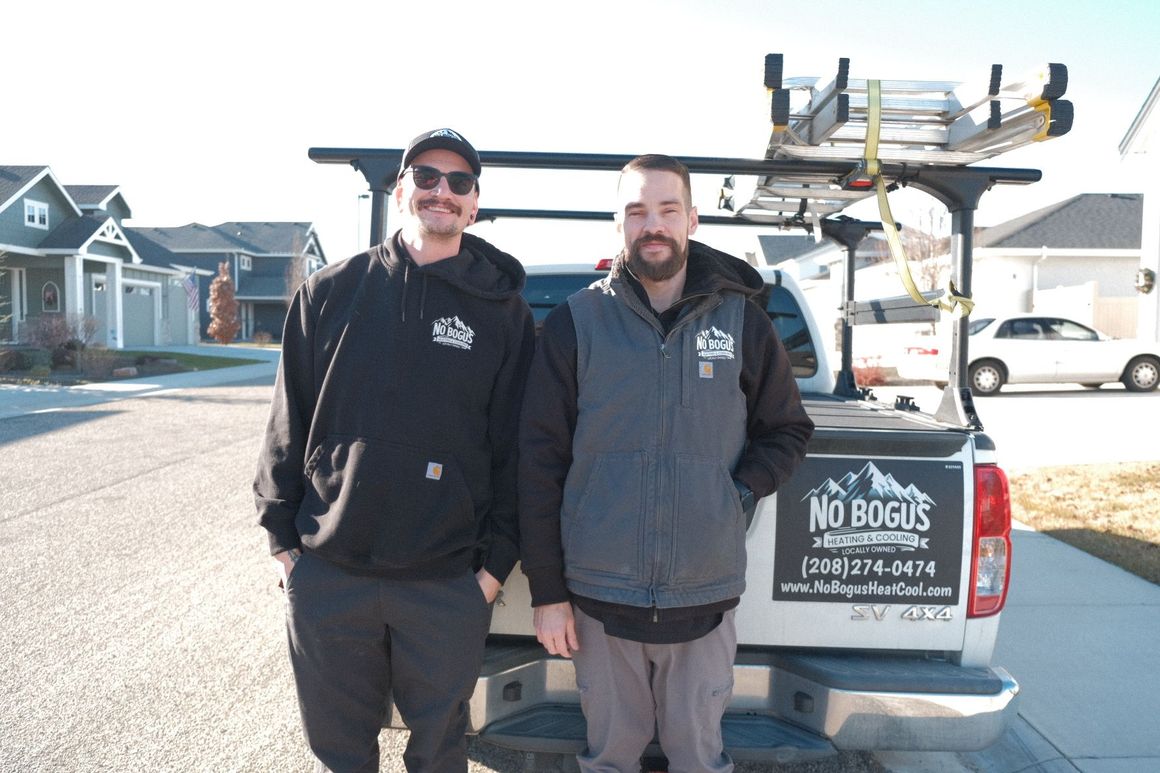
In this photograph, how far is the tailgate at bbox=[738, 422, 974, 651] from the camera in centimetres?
269

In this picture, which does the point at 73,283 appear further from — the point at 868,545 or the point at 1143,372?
the point at 868,545

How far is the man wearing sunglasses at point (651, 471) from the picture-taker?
2365 millimetres

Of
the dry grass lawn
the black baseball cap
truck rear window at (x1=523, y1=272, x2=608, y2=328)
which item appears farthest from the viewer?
the dry grass lawn

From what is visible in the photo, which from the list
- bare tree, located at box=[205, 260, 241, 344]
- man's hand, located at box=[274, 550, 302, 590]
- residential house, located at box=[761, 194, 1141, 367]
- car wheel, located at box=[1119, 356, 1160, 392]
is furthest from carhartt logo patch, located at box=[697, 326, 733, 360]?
bare tree, located at box=[205, 260, 241, 344]

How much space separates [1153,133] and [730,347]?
20.3 meters

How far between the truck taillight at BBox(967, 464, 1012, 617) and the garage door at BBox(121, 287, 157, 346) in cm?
3860

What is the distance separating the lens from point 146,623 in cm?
478

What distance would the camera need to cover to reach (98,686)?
3971 millimetres

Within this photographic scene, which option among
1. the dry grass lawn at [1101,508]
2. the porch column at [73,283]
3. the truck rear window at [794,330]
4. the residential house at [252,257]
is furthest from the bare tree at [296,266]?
the truck rear window at [794,330]

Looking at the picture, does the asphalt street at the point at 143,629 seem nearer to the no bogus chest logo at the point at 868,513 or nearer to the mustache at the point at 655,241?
the no bogus chest logo at the point at 868,513

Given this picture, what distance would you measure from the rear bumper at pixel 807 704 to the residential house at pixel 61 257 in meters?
26.4

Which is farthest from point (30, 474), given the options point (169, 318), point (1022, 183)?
point (169, 318)

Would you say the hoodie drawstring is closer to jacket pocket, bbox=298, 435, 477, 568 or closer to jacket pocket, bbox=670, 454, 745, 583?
jacket pocket, bbox=298, 435, 477, 568

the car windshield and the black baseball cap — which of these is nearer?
the black baseball cap
